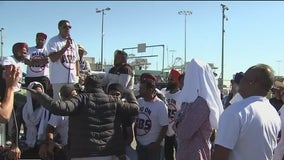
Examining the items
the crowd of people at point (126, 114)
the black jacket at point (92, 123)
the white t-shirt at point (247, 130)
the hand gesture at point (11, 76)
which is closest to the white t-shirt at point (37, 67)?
the crowd of people at point (126, 114)

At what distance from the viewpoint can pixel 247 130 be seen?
3531 mm

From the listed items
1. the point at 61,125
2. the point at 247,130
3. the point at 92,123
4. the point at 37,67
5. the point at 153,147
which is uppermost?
the point at 37,67

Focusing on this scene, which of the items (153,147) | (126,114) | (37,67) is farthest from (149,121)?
(37,67)

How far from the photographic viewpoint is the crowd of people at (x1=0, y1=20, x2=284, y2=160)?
3619mm

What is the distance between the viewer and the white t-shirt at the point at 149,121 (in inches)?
251

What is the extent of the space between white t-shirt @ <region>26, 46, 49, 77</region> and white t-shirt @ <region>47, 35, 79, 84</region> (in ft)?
1.53

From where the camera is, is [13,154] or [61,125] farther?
[61,125]

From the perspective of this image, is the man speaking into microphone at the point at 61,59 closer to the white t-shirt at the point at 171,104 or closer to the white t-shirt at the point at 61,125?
the white t-shirt at the point at 61,125

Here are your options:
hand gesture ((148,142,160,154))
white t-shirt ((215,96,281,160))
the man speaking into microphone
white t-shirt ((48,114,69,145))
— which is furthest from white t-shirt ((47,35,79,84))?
white t-shirt ((215,96,281,160))

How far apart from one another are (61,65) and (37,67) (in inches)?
27.8

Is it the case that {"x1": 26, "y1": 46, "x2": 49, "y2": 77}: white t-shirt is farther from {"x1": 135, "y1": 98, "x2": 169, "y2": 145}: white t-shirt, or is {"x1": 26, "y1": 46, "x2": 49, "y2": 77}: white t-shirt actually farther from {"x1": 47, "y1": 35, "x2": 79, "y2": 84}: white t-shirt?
{"x1": 135, "y1": 98, "x2": 169, "y2": 145}: white t-shirt

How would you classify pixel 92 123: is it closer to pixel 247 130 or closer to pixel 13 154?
pixel 13 154

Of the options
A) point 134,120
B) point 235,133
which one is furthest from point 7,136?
point 235,133

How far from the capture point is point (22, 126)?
6852mm
